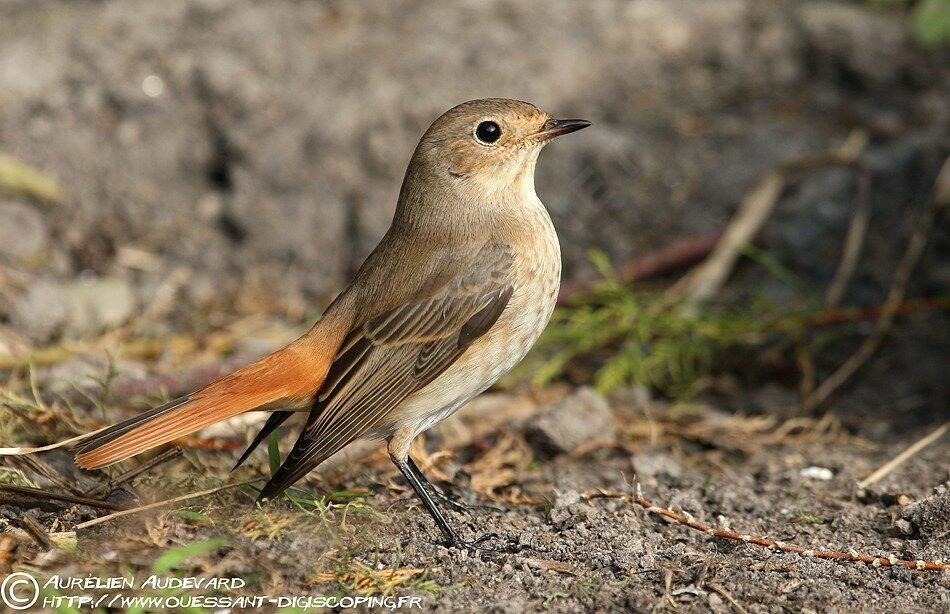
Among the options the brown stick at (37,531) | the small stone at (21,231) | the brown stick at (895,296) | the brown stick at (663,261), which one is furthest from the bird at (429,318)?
the small stone at (21,231)

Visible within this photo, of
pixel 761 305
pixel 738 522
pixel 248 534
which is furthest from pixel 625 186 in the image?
pixel 248 534

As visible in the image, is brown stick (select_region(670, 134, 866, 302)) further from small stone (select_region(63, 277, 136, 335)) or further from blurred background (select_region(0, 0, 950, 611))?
small stone (select_region(63, 277, 136, 335))

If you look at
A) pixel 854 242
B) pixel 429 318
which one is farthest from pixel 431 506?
pixel 854 242

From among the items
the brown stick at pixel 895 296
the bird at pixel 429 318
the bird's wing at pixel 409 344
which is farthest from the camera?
the brown stick at pixel 895 296

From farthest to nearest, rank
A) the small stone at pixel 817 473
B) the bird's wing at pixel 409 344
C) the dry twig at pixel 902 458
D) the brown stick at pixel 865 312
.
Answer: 1. the brown stick at pixel 865 312
2. the small stone at pixel 817 473
3. the dry twig at pixel 902 458
4. the bird's wing at pixel 409 344

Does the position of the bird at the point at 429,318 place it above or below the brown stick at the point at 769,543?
above

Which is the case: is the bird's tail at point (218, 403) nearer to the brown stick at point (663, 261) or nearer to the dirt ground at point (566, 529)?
the dirt ground at point (566, 529)

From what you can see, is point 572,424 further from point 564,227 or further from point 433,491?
Result: point 564,227
